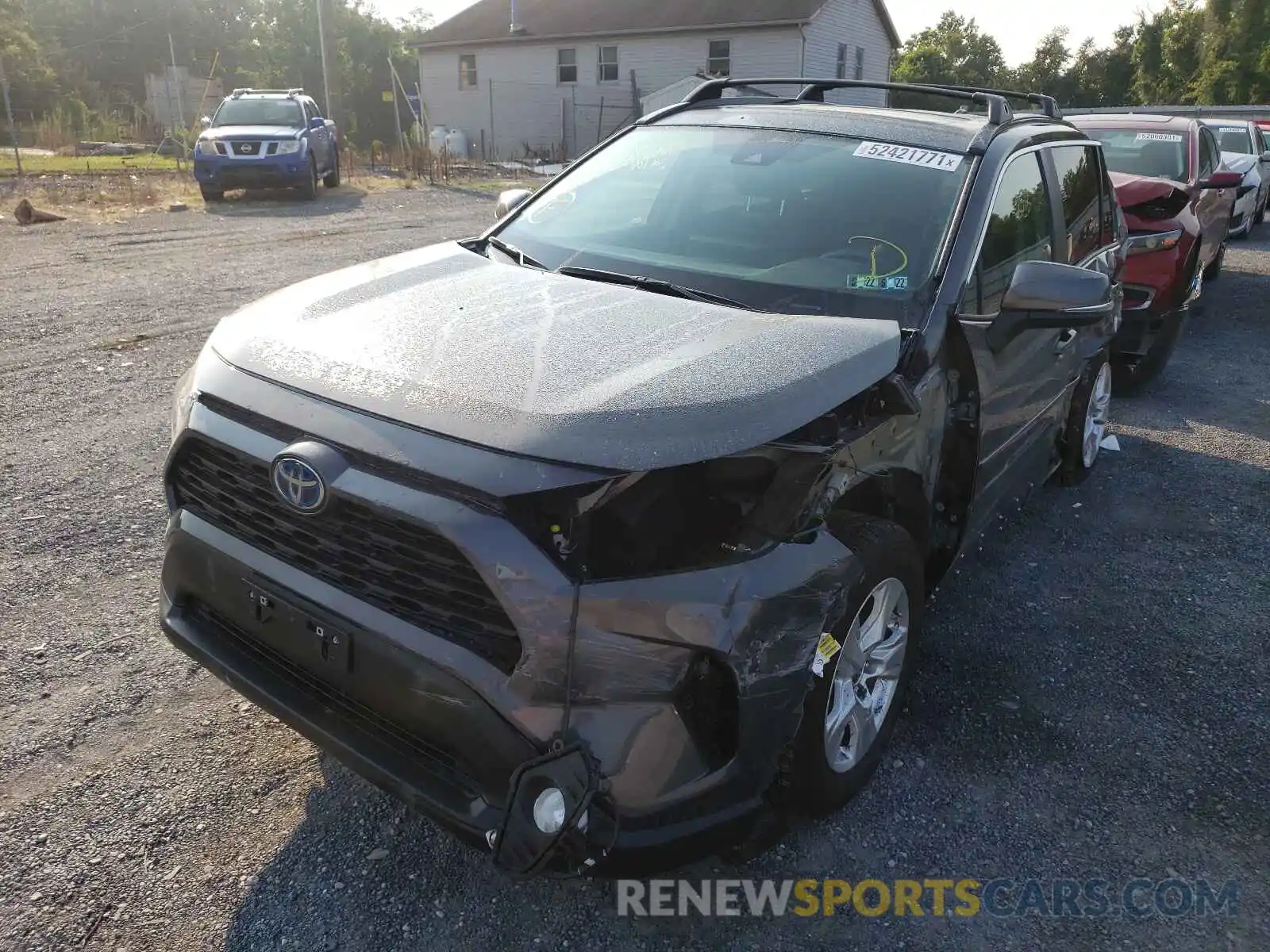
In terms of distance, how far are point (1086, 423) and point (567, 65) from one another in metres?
31.3

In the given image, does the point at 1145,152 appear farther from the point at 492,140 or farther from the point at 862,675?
the point at 492,140

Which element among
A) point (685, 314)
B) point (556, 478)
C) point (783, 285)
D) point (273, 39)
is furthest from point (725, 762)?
point (273, 39)

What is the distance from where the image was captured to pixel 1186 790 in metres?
2.95

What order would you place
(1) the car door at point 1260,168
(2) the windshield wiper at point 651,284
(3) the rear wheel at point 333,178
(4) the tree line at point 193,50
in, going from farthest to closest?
(4) the tree line at point 193,50
(3) the rear wheel at point 333,178
(1) the car door at point 1260,168
(2) the windshield wiper at point 651,284

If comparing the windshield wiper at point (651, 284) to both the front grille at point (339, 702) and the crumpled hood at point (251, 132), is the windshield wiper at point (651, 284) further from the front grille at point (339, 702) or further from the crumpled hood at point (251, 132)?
the crumpled hood at point (251, 132)

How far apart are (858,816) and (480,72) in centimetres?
3613

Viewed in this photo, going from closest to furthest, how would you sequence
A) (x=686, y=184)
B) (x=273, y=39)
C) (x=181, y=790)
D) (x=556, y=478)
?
(x=556, y=478) < (x=181, y=790) < (x=686, y=184) < (x=273, y=39)

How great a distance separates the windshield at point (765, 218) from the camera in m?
3.07

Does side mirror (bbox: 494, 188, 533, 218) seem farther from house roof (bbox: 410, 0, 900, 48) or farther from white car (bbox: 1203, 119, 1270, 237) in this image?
house roof (bbox: 410, 0, 900, 48)

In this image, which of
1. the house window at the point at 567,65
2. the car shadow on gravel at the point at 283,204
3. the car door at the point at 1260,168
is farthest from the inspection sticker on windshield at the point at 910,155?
the house window at the point at 567,65

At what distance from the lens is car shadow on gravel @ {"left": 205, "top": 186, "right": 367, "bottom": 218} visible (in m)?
14.7

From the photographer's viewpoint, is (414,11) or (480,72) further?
(414,11)

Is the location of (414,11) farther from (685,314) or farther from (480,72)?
(685,314)

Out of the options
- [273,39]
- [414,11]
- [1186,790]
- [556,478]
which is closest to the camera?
[556,478]
